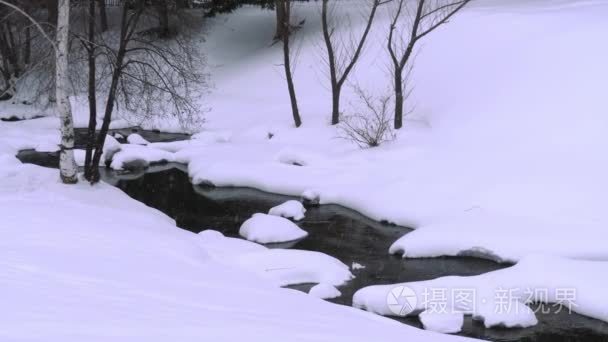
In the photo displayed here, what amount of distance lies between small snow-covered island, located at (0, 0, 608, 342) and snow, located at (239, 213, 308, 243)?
47 mm

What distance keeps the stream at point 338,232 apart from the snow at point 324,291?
113 millimetres

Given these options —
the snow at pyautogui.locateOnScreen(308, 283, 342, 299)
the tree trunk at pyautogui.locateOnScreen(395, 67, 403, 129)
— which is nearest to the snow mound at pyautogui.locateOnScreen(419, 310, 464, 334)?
the snow at pyautogui.locateOnScreen(308, 283, 342, 299)

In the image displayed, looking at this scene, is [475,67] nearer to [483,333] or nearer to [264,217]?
[264,217]

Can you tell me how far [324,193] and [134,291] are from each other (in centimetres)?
964

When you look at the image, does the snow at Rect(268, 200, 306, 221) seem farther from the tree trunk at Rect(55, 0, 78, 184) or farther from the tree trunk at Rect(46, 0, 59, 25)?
the tree trunk at Rect(46, 0, 59, 25)

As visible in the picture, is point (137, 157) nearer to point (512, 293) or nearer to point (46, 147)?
point (46, 147)

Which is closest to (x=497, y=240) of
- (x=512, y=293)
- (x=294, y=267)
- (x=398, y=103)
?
(x=512, y=293)

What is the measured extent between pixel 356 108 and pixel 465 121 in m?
4.67

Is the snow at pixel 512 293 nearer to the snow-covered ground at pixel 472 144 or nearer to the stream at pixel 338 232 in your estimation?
the stream at pixel 338 232

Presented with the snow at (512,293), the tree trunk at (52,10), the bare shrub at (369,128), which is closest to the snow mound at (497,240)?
the snow at (512,293)

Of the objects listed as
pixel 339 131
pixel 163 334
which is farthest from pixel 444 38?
pixel 163 334

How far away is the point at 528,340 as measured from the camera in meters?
8.16

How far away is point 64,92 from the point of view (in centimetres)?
1280

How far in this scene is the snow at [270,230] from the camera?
1201 centimetres
